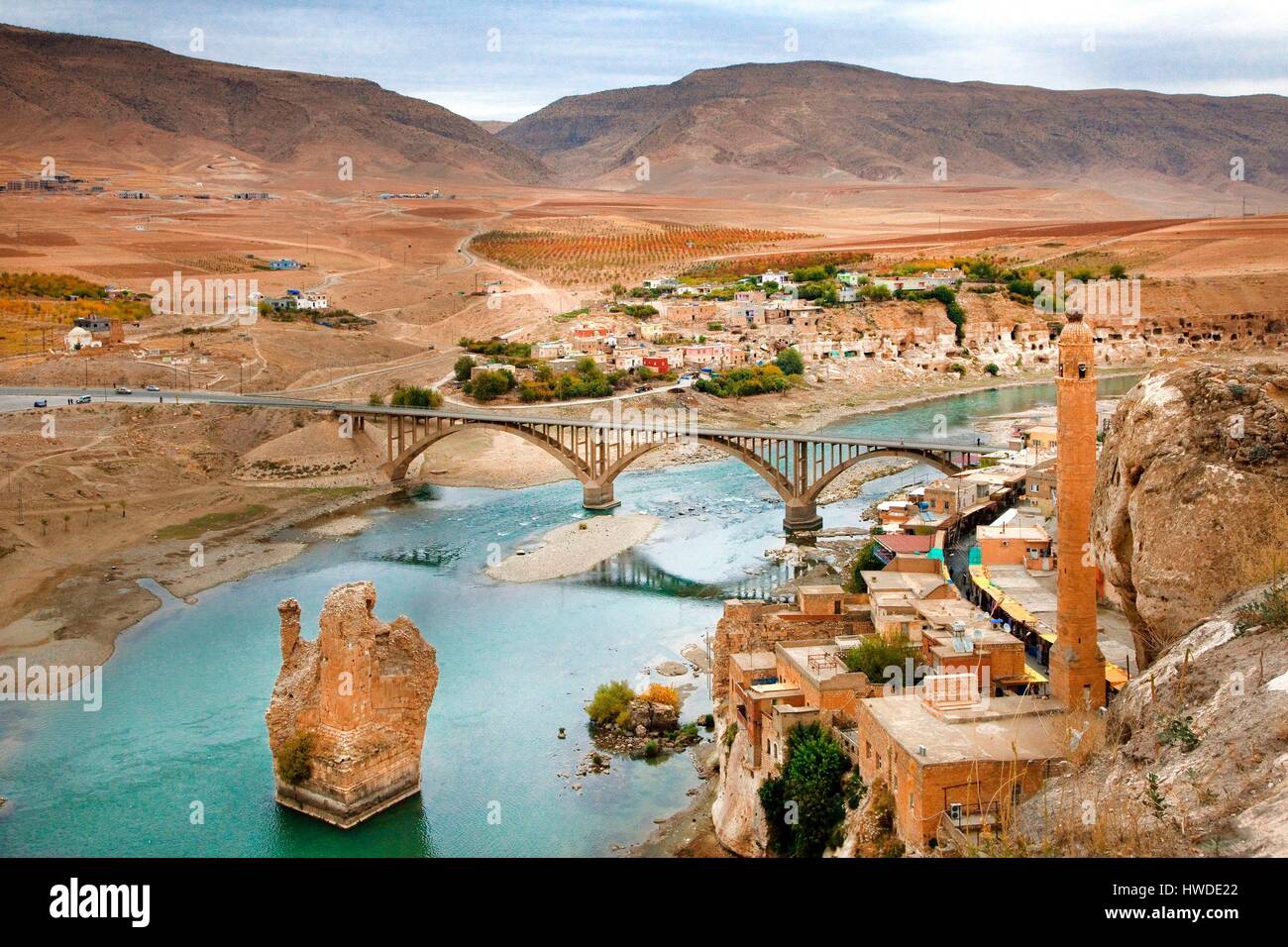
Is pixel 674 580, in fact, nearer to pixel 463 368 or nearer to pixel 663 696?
pixel 663 696

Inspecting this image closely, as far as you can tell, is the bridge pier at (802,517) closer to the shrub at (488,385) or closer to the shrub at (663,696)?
the shrub at (663,696)

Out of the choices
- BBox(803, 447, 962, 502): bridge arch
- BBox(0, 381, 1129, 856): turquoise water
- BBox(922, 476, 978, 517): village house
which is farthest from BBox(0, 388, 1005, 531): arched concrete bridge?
BBox(922, 476, 978, 517): village house

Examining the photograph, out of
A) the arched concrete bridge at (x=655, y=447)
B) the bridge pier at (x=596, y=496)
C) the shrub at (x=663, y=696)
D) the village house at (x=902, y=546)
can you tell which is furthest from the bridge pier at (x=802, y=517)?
the shrub at (x=663, y=696)

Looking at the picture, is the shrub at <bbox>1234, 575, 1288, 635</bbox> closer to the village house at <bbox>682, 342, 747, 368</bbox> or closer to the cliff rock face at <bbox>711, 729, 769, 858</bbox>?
the cliff rock face at <bbox>711, 729, 769, 858</bbox>

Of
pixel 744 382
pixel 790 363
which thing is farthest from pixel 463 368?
pixel 790 363
